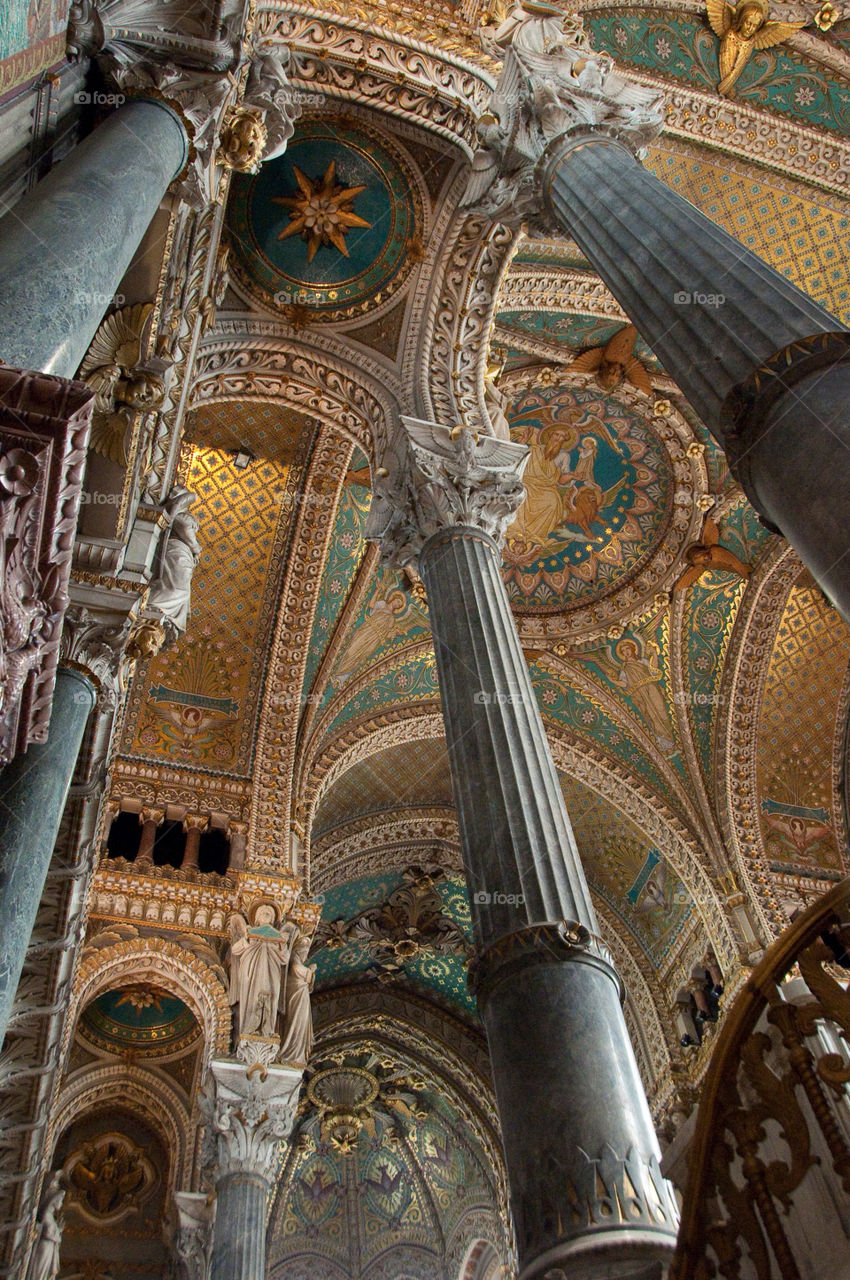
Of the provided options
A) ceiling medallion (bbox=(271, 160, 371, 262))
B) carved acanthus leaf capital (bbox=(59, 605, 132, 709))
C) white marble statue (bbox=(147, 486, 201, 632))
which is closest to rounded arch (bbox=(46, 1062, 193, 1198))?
white marble statue (bbox=(147, 486, 201, 632))

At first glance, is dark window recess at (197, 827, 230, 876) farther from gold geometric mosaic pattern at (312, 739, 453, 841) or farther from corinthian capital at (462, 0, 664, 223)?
corinthian capital at (462, 0, 664, 223)

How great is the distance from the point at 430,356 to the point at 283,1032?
5223mm

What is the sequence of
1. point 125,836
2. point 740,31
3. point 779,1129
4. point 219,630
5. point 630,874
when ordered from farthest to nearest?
point 630,874 < point 219,630 < point 125,836 < point 740,31 < point 779,1129

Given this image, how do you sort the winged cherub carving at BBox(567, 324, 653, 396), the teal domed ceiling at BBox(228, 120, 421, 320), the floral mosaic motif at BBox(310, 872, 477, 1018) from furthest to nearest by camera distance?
the floral mosaic motif at BBox(310, 872, 477, 1018), the winged cherub carving at BBox(567, 324, 653, 396), the teal domed ceiling at BBox(228, 120, 421, 320)

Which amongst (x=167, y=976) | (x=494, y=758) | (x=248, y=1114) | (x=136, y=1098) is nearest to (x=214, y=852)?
(x=167, y=976)

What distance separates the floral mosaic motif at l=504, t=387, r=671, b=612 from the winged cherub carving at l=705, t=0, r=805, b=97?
3099 mm

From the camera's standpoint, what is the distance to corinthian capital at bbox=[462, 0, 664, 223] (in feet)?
18.8

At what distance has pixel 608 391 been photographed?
33.6 ft

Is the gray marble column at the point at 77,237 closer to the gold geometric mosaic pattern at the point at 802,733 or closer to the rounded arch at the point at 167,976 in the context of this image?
the rounded arch at the point at 167,976

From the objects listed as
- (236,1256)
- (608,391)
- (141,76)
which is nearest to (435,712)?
(608,391)

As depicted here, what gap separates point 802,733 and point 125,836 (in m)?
7.64

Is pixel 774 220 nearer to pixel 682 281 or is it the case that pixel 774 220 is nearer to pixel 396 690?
pixel 682 281

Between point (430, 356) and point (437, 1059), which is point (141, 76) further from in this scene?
point (437, 1059)

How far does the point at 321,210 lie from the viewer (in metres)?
7.40
